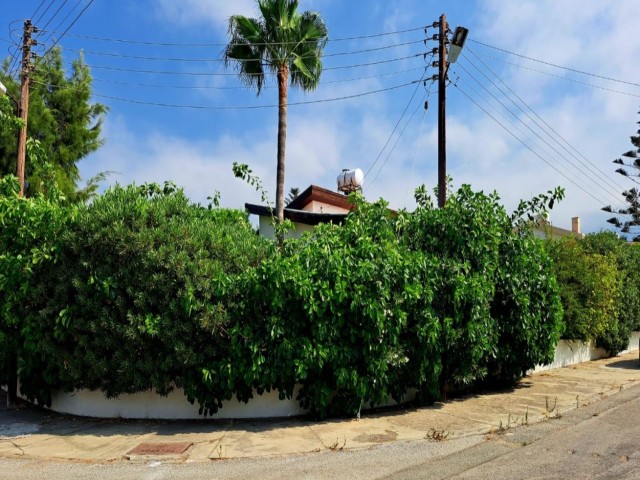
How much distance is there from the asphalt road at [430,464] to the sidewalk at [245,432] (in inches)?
10.6

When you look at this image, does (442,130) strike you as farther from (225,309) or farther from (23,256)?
(23,256)

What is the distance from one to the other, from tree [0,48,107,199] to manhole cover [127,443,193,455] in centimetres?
1688

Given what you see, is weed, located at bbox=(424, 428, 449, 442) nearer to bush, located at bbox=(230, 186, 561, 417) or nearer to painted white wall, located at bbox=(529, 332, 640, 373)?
bush, located at bbox=(230, 186, 561, 417)

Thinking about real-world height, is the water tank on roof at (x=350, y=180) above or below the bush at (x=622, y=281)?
above

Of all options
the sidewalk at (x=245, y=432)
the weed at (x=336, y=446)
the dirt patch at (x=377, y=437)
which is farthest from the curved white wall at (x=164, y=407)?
the weed at (x=336, y=446)

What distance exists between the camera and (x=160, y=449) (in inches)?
260

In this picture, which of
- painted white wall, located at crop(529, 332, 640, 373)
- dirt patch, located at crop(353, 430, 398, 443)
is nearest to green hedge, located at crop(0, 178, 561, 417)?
dirt patch, located at crop(353, 430, 398, 443)

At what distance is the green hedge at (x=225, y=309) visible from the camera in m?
7.29

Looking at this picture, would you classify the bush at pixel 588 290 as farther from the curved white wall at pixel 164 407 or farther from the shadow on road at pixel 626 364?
the curved white wall at pixel 164 407

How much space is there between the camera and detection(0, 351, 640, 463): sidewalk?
657cm

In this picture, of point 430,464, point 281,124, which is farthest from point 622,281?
point 430,464

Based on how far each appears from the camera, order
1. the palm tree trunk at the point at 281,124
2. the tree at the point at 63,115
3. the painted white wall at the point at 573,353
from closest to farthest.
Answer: the painted white wall at the point at 573,353
the palm tree trunk at the point at 281,124
the tree at the point at 63,115

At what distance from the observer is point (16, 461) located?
6277 millimetres

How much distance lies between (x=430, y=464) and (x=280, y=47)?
12.3m
